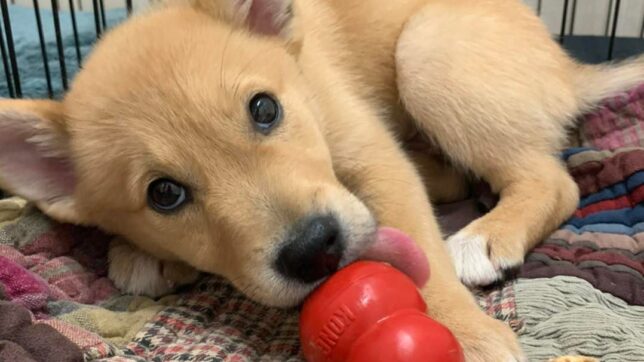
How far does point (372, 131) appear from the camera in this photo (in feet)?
6.70

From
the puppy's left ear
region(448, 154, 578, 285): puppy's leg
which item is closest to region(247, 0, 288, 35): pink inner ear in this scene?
the puppy's left ear

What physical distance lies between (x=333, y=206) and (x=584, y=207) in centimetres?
111

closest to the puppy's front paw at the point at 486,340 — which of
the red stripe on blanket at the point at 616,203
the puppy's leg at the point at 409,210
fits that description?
the puppy's leg at the point at 409,210

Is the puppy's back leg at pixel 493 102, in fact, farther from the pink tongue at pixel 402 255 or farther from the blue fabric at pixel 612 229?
the pink tongue at pixel 402 255

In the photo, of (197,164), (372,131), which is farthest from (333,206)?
(372,131)

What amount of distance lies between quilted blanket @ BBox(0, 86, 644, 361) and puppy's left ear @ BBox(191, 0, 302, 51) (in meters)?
0.61

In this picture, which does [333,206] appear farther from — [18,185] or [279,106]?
[18,185]

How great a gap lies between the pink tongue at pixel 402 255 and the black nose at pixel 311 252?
0.43 ft

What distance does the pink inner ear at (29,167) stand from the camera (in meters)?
1.73

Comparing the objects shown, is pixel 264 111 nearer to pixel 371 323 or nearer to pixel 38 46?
pixel 371 323

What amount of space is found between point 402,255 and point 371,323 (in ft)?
1.02

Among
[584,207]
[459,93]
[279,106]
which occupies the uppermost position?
[279,106]

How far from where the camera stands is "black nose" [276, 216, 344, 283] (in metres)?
1.37

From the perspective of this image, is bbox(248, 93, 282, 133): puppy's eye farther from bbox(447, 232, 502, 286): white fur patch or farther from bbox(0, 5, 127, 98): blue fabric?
bbox(0, 5, 127, 98): blue fabric
